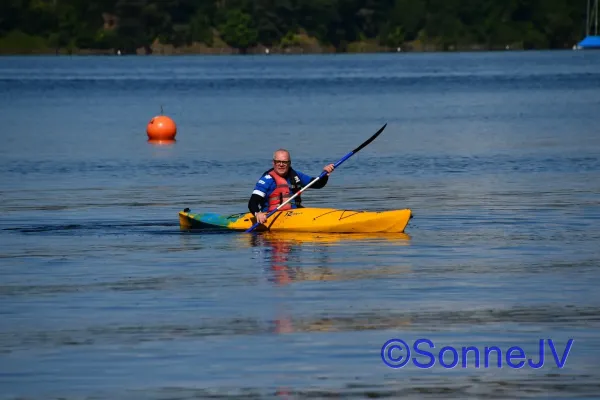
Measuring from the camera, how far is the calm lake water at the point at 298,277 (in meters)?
17.8

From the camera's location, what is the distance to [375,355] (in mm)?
18594

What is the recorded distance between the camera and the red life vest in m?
28.2

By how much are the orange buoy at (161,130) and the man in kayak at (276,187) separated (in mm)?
36488

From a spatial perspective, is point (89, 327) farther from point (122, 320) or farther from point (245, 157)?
point (245, 157)

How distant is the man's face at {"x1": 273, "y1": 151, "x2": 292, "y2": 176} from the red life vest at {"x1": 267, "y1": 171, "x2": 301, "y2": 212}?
183 millimetres

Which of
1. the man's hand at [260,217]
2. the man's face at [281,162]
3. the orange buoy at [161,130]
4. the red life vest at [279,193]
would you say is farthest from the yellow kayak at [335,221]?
the orange buoy at [161,130]

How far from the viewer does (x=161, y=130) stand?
64688mm

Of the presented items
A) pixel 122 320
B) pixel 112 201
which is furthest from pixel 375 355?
pixel 112 201

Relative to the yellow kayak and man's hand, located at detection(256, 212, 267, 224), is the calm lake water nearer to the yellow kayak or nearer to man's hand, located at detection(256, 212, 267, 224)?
the yellow kayak

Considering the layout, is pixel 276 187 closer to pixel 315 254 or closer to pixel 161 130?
pixel 315 254

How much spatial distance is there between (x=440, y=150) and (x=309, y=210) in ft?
90.8

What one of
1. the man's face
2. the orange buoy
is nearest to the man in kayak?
the man's face

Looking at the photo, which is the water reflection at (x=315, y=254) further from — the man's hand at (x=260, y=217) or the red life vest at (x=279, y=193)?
the red life vest at (x=279, y=193)

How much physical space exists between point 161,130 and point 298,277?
1596 inches
